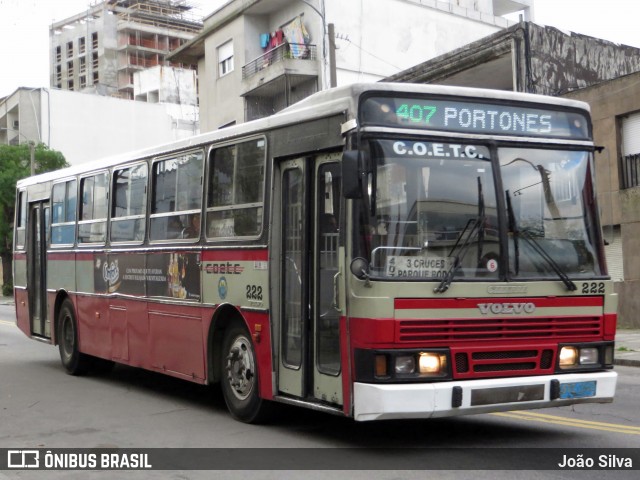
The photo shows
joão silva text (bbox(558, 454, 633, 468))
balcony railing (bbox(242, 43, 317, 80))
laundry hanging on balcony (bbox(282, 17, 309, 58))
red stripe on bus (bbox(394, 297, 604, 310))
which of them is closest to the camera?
joão silva text (bbox(558, 454, 633, 468))

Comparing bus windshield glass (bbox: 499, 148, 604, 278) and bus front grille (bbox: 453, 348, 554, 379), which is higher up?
bus windshield glass (bbox: 499, 148, 604, 278)

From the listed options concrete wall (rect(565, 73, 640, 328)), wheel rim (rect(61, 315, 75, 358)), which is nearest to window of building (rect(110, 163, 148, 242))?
wheel rim (rect(61, 315, 75, 358))

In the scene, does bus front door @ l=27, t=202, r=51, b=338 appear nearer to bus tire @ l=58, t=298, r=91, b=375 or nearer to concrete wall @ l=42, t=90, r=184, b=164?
bus tire @ l=58, t=298, r=91, b=375

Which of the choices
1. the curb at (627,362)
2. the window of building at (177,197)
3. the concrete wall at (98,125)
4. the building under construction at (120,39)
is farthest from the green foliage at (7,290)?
the window of building at (177,197)

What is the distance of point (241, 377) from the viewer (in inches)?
365

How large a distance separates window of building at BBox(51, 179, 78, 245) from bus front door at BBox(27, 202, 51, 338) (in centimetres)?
44

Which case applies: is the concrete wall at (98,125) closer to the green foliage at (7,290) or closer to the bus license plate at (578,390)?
the green foliage at (7,290)

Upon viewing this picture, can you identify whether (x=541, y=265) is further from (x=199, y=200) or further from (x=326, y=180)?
(x=199, y=200)

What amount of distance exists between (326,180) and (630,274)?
51.8 feet

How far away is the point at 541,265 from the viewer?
7730 mm

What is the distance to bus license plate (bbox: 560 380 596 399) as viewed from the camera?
7598 millimetres

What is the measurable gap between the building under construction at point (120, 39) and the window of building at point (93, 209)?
247 feet

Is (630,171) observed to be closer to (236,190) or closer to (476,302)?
(236,190)

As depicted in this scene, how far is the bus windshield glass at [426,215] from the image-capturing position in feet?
24.0
